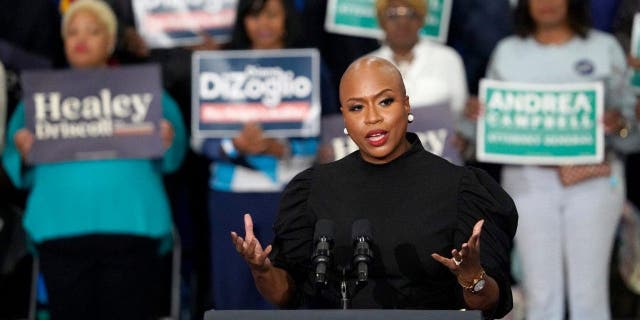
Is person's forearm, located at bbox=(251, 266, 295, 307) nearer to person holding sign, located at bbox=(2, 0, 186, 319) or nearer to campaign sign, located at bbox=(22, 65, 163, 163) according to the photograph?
person holding sign, located at bbox=(2, 0, 186, 319)

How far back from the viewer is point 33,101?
672 cm

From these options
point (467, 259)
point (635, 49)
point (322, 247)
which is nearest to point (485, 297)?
point (467, 259)

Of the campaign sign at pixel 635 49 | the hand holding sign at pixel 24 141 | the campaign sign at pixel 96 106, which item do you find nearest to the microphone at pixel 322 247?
the campaign sign at pixel 96 106

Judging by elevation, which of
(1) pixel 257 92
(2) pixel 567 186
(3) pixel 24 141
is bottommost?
(2) pixel 567 186

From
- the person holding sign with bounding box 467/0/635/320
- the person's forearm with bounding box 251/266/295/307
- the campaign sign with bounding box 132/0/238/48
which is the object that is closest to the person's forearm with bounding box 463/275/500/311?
the person's forearm with bounding box 251/266/295/307

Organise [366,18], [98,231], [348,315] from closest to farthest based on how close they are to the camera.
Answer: [348,315] < [98,231] < [366,18]

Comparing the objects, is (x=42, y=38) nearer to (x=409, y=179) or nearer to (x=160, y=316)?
(x=160, y=316)

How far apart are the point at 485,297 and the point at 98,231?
3044mm

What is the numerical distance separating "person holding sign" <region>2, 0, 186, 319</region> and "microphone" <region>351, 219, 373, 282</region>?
9.27ft

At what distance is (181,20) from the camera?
24.0 feet

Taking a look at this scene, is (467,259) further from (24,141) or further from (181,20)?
(181,20)

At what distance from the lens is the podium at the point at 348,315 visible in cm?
345

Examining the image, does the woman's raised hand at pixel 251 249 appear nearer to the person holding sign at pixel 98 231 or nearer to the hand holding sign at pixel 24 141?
the person holding sign at pixel 98 231

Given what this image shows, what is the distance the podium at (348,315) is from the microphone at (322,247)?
15 centimetres
